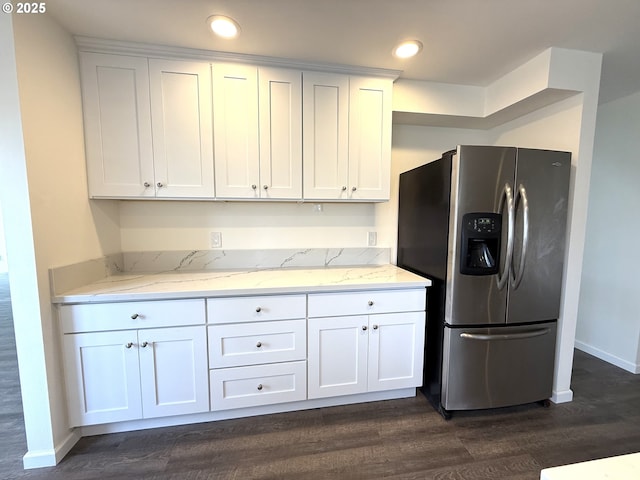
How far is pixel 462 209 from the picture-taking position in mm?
1731

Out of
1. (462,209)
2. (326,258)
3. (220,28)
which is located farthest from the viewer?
(326,258)

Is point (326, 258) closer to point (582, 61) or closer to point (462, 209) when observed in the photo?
point (462, 209)

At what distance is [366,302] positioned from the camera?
190 cm

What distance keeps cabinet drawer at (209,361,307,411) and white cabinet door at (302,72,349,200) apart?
120 centimetres

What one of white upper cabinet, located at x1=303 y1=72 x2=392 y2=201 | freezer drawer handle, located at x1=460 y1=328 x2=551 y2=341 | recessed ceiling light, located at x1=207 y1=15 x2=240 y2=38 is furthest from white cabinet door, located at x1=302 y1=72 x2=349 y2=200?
freezer drawer handle, located at x1=460 y1=328 x2=551 y2=341

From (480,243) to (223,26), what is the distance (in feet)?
6.49

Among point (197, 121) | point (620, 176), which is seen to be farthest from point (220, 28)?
point (620, 176)

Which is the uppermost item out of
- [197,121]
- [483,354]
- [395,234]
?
[197,121]

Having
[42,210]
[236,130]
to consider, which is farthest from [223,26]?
[42,210]

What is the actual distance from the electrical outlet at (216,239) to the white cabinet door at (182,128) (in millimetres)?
431

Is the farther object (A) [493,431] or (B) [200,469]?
(A) [493,431]

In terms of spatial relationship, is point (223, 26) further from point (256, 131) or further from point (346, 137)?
point (346, 137)

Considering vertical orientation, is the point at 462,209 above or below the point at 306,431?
above

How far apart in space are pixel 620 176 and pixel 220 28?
344 cm
